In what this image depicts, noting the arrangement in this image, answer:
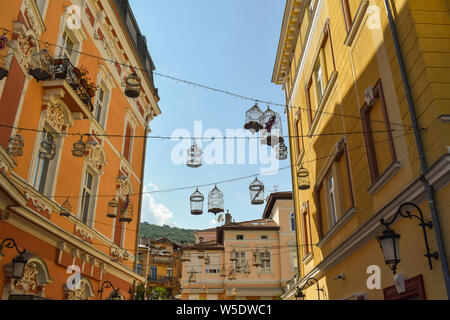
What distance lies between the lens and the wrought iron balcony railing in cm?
1094

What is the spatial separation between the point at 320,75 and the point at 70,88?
7.77 meters

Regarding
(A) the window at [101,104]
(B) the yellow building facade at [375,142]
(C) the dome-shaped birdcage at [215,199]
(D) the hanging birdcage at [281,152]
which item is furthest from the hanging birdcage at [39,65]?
(D) the hanging birdcage at [281,152]

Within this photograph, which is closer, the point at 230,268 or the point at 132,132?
the point at 132,132

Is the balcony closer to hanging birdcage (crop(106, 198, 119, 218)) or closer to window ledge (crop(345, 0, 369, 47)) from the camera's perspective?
hanging birdcage (crop(106, 198, 119, 218))

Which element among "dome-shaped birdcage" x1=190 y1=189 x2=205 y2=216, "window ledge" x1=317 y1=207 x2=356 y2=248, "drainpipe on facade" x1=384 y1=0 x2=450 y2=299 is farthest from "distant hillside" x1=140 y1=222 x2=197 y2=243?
"drainpipe on facade" x1=384 y1=0 x2=450 y2=299

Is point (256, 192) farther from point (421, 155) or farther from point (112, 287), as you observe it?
point (421, 155)

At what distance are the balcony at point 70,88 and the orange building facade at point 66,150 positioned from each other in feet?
0.09

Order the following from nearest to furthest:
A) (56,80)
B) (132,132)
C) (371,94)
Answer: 1. (371,94)
2. (56,80)
3. (132,132)

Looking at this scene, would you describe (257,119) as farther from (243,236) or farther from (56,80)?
(243,236)

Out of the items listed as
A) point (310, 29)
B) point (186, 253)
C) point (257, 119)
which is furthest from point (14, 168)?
point (186, 253)

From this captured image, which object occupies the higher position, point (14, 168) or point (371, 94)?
point (371, 94)

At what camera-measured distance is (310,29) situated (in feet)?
45.4

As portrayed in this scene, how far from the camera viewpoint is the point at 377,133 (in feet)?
27.2
